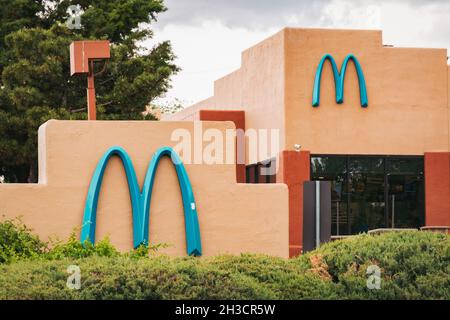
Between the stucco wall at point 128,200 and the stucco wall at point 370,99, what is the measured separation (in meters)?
9.12

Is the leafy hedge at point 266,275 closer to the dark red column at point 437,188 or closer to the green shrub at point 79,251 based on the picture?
the green shrub at point 79,251

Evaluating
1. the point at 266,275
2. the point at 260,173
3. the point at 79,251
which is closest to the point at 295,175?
the point at 260,173

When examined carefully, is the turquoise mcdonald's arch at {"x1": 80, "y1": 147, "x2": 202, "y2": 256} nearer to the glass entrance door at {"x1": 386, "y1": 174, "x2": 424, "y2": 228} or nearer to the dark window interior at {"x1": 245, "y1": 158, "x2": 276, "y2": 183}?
the dark window interior at {"x1": 245, "y1": 158, "x2": 276, "y2": 183}

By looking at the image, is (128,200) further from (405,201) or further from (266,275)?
(405,201)

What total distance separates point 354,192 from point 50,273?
1731 cm

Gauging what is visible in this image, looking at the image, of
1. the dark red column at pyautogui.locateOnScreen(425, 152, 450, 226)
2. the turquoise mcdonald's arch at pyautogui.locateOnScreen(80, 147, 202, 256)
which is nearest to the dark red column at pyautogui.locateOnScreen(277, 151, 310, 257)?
the dark red column at pyautogui.locateOnScreen(425, 152, 450, 226)

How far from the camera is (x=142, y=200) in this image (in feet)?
63.9

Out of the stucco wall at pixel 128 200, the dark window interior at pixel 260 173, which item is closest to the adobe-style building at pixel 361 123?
the dark window interior at pixel 260 173

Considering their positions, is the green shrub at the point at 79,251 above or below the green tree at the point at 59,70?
below

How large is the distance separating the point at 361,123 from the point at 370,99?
0.73 metres

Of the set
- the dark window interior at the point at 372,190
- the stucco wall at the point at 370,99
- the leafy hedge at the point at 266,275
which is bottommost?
the leafy hedge at the point at 266,275

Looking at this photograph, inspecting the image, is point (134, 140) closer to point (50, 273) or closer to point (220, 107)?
point (50, 273)

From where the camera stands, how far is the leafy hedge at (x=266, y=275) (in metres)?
13.1
